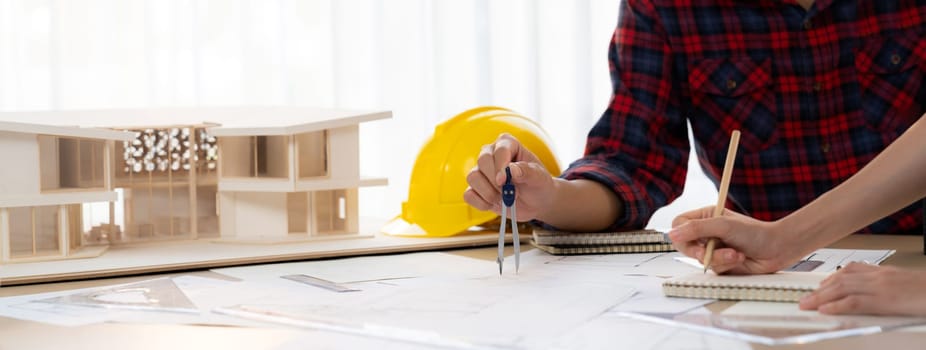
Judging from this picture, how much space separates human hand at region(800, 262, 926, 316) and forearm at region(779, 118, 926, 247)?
0.41ft

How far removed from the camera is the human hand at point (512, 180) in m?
1.12

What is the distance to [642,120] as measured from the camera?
1.44m

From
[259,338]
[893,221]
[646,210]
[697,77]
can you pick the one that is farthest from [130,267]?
[893,221]

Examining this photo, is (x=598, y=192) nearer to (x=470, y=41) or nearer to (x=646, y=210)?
(x=646, y=210)

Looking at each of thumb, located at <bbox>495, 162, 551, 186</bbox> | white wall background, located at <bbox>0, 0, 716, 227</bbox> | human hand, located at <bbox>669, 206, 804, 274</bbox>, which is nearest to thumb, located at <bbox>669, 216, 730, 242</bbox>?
human hand, located at <bbox>669, 206, 804, 274</bbox>

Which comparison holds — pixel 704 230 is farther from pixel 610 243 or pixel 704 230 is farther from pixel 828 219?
pixel 610 243

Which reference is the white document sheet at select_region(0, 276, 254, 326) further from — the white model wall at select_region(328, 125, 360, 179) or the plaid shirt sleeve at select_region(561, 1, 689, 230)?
the plaid shirt sleeve at select_region(561, 1, 689, 230)

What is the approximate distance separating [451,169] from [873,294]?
70 cm

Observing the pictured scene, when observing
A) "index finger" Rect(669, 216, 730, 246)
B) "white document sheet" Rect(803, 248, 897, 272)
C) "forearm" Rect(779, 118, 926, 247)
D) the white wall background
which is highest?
the white wall background

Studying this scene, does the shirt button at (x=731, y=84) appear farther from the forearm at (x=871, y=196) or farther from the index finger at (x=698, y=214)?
the forearm at (x=871, y=196)

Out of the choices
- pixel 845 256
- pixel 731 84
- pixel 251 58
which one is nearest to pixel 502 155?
pixel 845 256

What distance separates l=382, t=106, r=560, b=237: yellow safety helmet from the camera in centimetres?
133

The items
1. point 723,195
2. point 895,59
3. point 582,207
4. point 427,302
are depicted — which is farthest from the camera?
point 895,59

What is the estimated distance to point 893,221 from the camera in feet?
4.55
